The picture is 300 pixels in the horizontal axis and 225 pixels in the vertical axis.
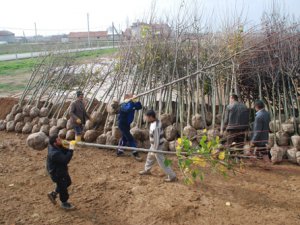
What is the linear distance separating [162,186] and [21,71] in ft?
58.9

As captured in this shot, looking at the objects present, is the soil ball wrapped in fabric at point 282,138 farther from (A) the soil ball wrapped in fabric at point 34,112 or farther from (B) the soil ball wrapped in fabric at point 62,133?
(A) the soil ball wrapped in fabric at point 34,112

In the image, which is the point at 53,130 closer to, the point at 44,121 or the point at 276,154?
the point at 44,121

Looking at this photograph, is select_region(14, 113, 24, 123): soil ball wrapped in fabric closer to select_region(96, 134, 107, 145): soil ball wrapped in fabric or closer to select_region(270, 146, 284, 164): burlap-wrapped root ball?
select_region(96, 134, 107, 145): soil ball wrapped in fabric

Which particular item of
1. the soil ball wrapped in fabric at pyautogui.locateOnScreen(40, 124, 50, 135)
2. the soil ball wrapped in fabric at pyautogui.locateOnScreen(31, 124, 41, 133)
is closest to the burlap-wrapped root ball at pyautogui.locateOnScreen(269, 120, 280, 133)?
the soil ball wrapped in fabric at pyautogui.locateOnScreen(40, 124, 50, 135)

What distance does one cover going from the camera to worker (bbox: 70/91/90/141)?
26.0 feet

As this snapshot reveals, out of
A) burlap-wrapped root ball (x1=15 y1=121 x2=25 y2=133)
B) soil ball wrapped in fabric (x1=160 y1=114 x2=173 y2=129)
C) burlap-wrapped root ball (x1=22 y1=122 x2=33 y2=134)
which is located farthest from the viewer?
burlap-wrapped root ball (x1=15 y1=121 x2=25 y2=133)

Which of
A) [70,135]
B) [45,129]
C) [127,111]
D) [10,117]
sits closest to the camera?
[127,111]

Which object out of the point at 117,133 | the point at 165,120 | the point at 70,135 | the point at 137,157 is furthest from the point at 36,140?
the point at 165,120

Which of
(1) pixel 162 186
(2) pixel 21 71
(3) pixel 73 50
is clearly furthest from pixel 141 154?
(2) pixel 21 71

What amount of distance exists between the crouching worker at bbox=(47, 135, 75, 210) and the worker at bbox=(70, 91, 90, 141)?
2.82 m

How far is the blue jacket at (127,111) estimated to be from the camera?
24.6 ft

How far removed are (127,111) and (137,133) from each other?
2.49 ft

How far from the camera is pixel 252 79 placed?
30.0 feet

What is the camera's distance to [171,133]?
7.94 m
